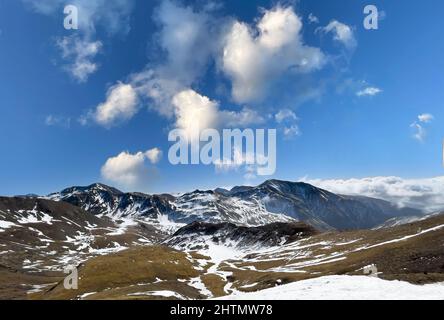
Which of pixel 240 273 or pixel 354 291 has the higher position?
pixel 354 291

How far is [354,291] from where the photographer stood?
27531 mm

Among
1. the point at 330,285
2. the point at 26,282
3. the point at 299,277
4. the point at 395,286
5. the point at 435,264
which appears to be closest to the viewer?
the point at 395,286

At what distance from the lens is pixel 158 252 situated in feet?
588

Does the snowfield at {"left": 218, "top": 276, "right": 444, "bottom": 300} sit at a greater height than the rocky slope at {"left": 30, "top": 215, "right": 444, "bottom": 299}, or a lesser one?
greater

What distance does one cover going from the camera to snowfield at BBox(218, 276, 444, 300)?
85.1 ft

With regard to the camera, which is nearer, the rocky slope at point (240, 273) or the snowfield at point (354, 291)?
the snowfield at point (354, 291)

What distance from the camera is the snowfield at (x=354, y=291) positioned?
25953mm

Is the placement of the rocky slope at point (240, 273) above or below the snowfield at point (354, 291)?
below

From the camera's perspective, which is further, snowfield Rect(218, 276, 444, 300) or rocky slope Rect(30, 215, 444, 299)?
rocky slope Rect(30, 215, 444, 299)

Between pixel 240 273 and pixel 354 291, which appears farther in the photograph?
pixel 240 273
